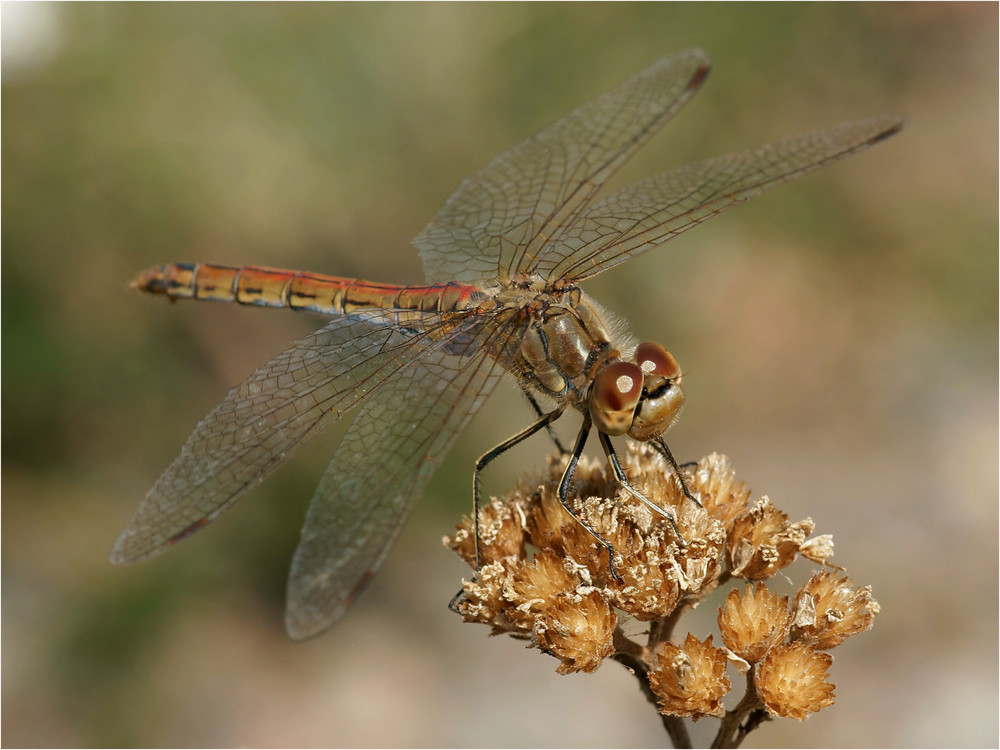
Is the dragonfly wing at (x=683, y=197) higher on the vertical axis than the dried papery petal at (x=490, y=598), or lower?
higher

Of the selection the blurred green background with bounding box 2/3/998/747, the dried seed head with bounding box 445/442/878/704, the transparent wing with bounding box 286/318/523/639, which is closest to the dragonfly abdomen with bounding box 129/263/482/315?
the transparent wing with bounding box 286/318/523/639

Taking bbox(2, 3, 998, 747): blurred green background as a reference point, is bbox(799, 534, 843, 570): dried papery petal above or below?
below

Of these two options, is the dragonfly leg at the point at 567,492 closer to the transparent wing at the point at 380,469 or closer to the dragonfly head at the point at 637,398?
the dragonfly head at the point at 637,398

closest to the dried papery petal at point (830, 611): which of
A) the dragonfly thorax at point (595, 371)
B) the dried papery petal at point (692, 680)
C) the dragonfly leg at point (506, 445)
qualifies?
the dried papery petal at point (692, 680)

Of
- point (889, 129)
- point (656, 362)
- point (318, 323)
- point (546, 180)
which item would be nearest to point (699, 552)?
point (656, 362)

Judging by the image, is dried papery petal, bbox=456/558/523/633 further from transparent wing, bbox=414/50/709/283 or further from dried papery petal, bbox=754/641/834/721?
transparent wing, bbox=414/50/709/283

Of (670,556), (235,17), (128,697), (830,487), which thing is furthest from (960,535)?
(235,17)
